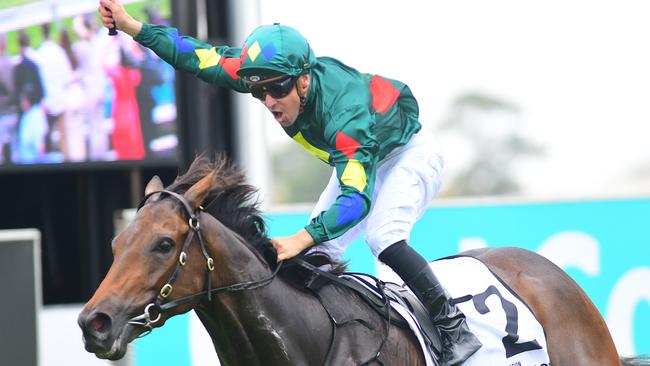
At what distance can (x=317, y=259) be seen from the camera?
4203 millimetres

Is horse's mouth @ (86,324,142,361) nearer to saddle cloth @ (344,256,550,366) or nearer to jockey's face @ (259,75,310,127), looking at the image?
jockey's face @ (259,75,310,127)

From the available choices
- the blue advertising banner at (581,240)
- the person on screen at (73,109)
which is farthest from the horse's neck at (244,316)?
the person on screen at (73,109)

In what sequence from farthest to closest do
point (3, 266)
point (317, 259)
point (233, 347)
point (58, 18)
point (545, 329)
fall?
point (58, 18) → point (3, 266) → point (545, 329) → point (317, 259) → point (233, 347)

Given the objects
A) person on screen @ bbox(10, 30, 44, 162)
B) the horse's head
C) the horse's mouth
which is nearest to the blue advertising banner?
person on screen @ bbox(10, 30, 44, 162)

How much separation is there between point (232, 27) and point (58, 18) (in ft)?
3.85

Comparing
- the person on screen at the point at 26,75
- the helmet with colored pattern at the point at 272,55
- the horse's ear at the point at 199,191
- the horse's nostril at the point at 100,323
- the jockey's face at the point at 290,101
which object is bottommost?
the horse's nostril at the point at 100,323

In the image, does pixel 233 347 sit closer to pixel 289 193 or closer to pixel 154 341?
pixel 154 341

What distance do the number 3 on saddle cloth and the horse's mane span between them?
0.42m

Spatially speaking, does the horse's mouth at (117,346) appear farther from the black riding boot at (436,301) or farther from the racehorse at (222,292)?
the black riding boot at (436,301)

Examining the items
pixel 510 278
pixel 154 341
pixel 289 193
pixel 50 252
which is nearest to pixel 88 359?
pixel 154 341

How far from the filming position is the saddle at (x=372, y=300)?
4055 millimetres

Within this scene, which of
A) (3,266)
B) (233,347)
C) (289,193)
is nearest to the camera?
(233,347)

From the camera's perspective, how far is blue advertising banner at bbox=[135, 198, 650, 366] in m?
6.57

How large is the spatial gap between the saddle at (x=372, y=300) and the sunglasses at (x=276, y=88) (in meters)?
0.58
